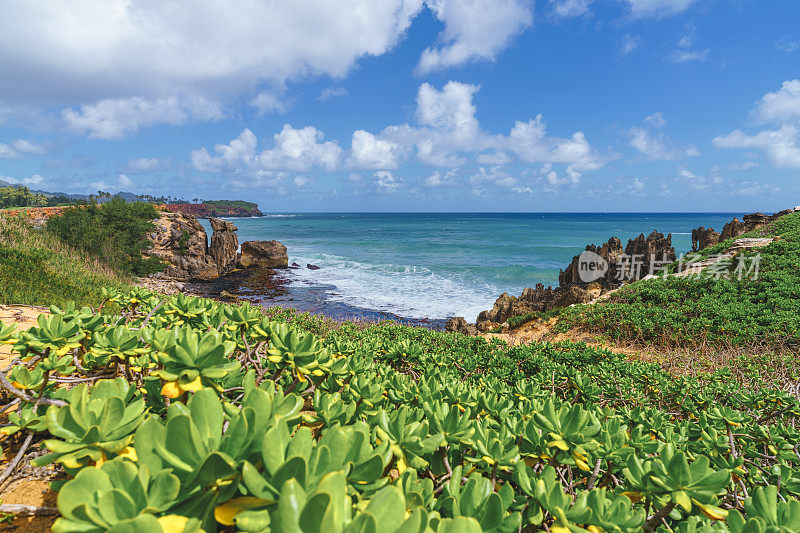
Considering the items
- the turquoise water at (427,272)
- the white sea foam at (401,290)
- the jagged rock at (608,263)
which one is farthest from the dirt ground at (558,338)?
the turquoise water at (427,272)


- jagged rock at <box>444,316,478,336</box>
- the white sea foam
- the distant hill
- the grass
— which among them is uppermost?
the distant hill

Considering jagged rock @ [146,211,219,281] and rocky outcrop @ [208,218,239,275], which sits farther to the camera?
rocky outcrop @ [208,218,239,275]

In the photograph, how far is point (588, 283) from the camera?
16.5 meters

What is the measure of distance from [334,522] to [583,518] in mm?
985

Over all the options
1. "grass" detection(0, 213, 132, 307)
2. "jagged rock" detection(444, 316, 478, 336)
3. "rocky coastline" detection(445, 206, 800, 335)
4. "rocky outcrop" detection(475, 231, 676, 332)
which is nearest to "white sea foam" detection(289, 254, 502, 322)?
"rocky outcrop" detection(475, 231, 676, 332)

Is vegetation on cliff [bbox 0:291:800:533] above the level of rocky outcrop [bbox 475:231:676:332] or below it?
above

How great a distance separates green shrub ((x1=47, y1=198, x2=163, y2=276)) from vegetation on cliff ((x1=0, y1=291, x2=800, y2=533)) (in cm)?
2171

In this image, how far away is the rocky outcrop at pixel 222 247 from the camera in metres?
27.9

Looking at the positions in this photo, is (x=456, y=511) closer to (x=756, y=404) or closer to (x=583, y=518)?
(x=583, y=518)

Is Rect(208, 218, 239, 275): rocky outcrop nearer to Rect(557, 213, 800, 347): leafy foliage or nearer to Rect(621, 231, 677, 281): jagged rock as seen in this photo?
Rect(557, 213, 800, 347): leafy foliage

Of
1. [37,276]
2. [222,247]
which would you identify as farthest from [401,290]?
[37,276]

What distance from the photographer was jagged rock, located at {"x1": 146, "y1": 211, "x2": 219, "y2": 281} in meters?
24.1

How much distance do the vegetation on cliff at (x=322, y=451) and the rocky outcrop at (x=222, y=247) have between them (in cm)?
2865

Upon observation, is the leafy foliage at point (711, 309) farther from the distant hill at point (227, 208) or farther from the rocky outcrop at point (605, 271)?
the distant hill at point (227, 208)
